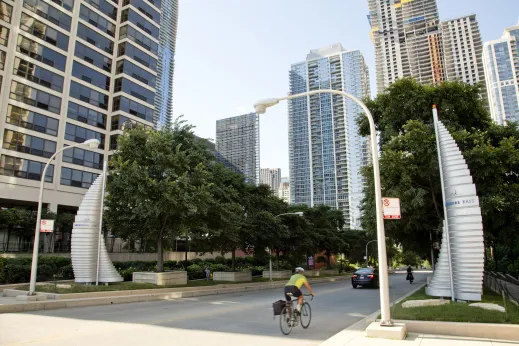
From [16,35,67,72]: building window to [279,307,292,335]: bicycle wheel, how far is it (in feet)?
145

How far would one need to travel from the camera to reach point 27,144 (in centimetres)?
4150

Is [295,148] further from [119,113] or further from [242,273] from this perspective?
[242,273]

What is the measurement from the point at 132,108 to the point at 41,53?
1271cm

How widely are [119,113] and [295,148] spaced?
76.1 meters

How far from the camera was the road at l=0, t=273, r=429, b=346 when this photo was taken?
28.1 ft

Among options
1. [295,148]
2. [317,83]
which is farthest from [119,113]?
[295,148]

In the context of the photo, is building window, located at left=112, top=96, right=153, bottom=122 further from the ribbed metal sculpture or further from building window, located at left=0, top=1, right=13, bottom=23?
the ribbed metal sculpture

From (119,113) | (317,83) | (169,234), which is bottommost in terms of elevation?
(169,234)

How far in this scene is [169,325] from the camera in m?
10.6

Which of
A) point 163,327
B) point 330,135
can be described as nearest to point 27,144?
point 163,327

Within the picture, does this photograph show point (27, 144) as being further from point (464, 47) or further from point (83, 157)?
point (464, 47)

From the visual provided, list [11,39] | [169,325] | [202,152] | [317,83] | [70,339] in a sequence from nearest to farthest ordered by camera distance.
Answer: [70,339] → [169,325] → [202,152] → [11,39] → [317,83]

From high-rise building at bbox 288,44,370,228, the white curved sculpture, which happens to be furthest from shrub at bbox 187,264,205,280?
high-rise building at bbox 288,44,370,228

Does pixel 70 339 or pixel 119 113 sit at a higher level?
pixel 119 113
